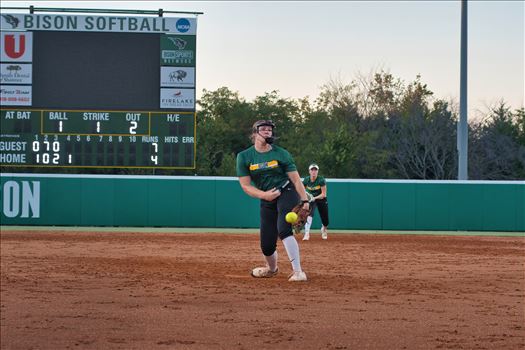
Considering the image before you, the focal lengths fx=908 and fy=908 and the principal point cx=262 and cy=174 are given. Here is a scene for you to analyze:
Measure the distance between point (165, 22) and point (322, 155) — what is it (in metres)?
18.1

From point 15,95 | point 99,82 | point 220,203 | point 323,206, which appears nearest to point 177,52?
point 99,82

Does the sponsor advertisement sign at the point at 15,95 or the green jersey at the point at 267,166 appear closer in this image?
the green jersey at the point at 267,166

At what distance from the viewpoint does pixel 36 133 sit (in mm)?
23188

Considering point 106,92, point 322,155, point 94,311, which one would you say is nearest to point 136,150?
point 106,92

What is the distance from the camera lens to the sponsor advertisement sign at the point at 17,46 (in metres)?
22.7

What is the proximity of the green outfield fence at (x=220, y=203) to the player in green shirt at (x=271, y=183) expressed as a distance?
563 inches

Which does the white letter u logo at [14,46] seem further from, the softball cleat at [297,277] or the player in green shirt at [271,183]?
the softball cleat at [297,277]

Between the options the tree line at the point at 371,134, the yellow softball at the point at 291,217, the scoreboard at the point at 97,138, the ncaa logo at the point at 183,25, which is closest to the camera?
the yellow softball at the point at 291,217

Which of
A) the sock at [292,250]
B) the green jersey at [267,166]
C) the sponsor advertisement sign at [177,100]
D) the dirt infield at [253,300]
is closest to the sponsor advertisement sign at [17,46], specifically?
the sponsor advertisement sign at [177,100]

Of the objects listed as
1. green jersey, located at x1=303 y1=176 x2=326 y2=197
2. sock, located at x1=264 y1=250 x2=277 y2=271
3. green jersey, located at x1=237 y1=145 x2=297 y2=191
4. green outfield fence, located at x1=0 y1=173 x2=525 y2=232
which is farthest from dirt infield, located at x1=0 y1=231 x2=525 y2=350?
green outfield fence, located at x1=0 y1=173 x2=525 y2=232

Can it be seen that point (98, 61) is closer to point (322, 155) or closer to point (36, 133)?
point (36, 133)

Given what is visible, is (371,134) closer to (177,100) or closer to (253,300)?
(177,100)

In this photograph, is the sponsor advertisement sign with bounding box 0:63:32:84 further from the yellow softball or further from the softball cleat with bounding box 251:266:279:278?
the yellow softball

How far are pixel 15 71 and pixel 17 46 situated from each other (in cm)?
63
